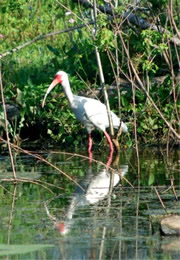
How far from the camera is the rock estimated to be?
20.7 ft

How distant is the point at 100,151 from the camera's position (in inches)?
488

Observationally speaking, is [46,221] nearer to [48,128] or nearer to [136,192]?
[136,192]

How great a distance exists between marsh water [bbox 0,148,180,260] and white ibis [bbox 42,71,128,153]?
4.88 ft

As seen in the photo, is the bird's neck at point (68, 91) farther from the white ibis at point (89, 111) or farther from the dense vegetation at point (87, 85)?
the dense vegetation at point (87, 85)

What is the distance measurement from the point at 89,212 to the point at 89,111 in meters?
5.22

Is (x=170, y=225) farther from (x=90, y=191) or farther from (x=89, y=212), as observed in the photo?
(x=90, y=191)

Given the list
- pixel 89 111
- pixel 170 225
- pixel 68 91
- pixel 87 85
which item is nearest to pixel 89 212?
pixel 170 225

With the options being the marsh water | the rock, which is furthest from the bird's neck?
the rock

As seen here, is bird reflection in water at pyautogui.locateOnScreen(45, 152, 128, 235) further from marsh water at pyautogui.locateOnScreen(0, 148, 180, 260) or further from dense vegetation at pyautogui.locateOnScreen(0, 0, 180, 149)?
dense vegetation at pyautogui.locateOnScreen(0, 0, 180, 149)

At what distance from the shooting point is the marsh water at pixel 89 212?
597 centimetres

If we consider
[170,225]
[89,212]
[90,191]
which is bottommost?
[90,191]

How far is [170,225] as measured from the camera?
250 inches

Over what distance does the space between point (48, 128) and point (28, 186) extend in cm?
421

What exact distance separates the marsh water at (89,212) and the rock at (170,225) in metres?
0.05
